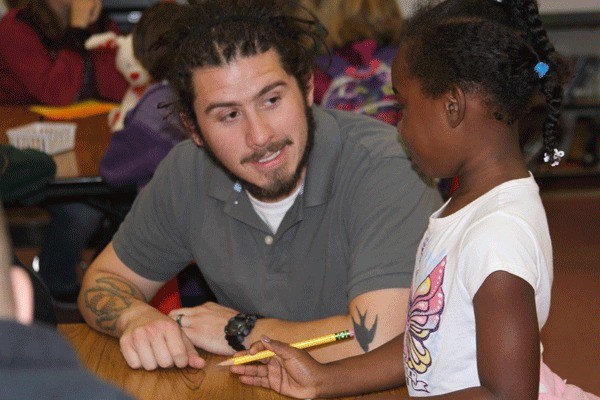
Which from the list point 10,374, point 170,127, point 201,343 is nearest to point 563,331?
point 170,127

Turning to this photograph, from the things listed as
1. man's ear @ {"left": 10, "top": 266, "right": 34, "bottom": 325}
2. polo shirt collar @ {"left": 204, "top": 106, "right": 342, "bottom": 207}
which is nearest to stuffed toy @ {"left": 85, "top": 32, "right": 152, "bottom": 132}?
polo shirt collar @ {"left": 204, "top": 106, "right": 342, "bottom": 207}

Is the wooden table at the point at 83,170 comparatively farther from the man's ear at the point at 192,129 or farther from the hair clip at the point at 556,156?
the hair clip at the point at 556,156

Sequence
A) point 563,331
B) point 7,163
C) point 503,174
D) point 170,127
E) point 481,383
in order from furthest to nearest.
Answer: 1. point 563,331
2. point 170,127
3. point 7,163
4. point 503,174
5. point 481,383

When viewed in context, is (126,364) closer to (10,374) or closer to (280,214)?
(280,214)

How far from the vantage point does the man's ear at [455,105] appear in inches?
47.9

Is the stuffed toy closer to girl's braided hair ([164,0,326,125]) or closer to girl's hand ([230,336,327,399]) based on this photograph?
girl's braided hair ([164,0,326,125])

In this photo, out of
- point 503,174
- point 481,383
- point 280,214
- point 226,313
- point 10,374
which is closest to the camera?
point 10,374

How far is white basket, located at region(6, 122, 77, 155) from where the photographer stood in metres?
2.81

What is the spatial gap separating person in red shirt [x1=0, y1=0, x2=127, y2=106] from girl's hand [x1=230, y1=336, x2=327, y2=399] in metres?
2.40

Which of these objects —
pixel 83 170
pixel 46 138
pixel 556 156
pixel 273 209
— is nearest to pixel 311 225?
pixel 273 209

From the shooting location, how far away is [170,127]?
2572 mm

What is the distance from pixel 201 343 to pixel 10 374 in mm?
1142

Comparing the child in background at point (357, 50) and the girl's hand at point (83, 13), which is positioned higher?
the child in background at point (357, 50)

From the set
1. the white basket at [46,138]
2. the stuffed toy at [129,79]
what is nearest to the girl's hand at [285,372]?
the white basket at [46,138]
